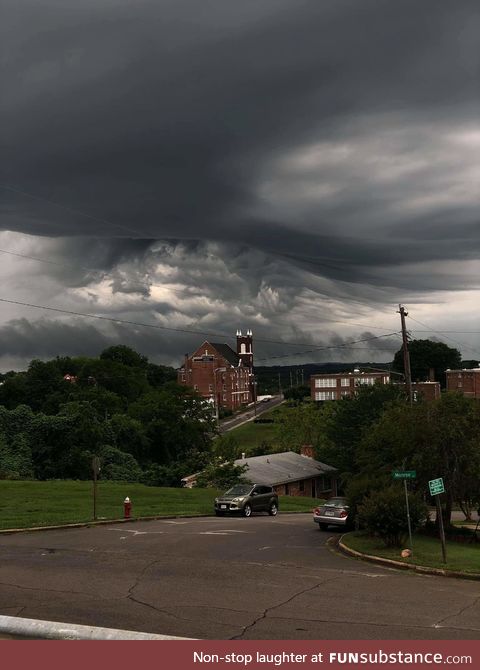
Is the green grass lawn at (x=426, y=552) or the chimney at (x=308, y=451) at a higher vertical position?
the chimney at (x=308, y=451)

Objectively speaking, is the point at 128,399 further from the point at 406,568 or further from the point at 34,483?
the point at 406,568

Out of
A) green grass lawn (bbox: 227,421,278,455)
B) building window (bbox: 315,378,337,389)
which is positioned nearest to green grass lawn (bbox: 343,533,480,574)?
green grass lawn (bbox: 227,421,278,455)

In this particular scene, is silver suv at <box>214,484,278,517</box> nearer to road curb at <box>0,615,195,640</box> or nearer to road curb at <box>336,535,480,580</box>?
road curb at <box>336,535,480,580</box>

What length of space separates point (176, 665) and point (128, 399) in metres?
101

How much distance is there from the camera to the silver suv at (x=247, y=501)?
3638 cm

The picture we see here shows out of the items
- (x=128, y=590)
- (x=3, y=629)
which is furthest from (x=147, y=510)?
(x=3, y=629)

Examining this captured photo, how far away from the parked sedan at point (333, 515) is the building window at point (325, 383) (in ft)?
439

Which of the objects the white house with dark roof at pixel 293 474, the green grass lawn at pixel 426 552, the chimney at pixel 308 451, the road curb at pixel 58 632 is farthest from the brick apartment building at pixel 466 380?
the road curb at pixel 58 632

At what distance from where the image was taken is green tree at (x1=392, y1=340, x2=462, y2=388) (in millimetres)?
188875

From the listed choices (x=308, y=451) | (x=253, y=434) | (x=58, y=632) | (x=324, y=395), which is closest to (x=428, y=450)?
(x=58, y=632)

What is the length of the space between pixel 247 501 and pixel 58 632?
27633mm

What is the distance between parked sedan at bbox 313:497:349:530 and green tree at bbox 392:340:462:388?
532ft

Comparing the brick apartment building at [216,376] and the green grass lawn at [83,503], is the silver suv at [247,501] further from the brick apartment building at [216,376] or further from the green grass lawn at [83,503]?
the brick apartment building at [216,376]

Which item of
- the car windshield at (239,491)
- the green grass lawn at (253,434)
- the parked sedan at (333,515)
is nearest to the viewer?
the parked sedan at (333,515)
